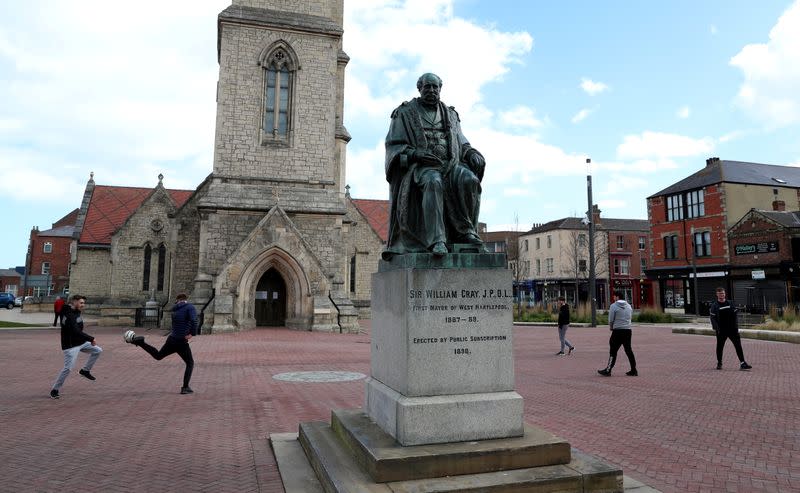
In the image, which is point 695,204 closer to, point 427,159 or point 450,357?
point 427,159

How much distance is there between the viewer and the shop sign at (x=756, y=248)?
32125 mm

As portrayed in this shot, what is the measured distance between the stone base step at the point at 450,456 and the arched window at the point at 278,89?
20850mm

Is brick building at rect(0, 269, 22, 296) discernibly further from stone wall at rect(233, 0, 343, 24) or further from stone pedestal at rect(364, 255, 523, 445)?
stone pedestal at rect(364, 255, 523, 445)

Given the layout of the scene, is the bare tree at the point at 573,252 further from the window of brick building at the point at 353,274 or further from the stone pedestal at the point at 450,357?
the stone pedestal at the point at 450,357

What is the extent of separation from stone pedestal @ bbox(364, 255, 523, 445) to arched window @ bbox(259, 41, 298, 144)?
20.3 metres

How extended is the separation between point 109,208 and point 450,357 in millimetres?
41052

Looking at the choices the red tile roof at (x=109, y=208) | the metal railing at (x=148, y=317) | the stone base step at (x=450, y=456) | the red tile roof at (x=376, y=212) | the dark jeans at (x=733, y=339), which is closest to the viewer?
the stone base step at (x=450, y=456)

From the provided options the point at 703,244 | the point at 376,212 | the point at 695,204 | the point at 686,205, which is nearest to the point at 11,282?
the point at 376,212

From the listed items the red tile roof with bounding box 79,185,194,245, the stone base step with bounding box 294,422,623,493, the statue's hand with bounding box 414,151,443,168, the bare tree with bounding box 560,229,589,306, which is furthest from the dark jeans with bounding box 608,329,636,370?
the bare tree with bounding box 560,229,589,306

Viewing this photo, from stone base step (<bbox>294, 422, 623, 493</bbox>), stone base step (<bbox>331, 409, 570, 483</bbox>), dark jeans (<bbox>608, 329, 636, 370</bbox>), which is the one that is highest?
dark jeans (<bbox>608, 329, 636, 370</bbox>)

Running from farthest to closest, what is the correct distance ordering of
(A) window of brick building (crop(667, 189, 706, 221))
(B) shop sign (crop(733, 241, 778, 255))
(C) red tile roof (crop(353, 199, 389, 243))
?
(C) red tile roof (crop(353, 199, 389, 243))
(A) window of brick building (crop(667, 189, 706, 221))
(B) shop sign (crop(733, 241, 778, 255))

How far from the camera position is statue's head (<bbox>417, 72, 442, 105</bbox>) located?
498 centimetres

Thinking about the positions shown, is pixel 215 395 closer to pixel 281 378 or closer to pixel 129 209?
pixel 281 378

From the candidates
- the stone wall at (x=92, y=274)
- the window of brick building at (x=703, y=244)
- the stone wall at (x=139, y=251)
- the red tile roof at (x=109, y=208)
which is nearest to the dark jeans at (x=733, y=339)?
the window of brick building at (x=703, y=244)
